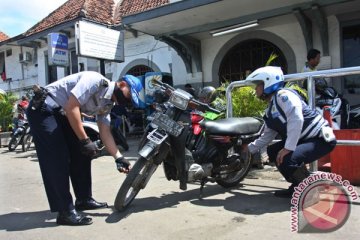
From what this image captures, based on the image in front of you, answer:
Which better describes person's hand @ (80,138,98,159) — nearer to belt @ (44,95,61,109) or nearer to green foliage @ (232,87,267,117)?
belt @ (44,95,61,109)

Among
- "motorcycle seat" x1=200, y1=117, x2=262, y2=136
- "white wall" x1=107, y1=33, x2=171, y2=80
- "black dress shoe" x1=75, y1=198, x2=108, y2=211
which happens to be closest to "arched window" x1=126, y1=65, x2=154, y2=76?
"white wall" x1=107, y1=33, x2=171, y2=80

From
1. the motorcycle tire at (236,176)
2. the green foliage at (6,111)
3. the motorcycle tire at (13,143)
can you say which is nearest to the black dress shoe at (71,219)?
the motorcycle tire at (236,176)

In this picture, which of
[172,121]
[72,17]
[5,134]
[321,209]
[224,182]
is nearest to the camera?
[321,209]

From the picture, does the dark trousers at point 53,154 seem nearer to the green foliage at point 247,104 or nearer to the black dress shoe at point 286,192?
the black dress shoe at point 286,192

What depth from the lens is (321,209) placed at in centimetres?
394

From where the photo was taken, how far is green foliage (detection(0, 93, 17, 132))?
1446 cm

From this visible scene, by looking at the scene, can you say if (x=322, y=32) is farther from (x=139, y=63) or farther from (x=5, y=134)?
(x=5, y=134)

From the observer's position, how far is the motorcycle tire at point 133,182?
4055 millimetres

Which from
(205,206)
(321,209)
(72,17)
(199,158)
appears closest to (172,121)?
(199,158)

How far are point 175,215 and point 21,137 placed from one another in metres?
8.64

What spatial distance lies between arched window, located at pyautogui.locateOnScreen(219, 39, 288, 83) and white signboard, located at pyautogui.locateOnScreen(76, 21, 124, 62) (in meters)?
3.24

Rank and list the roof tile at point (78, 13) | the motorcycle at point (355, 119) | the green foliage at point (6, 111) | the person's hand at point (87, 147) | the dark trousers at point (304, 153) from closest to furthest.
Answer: the person's hand at point (87, 147) < the dark trousers at point (304, 153) < the motorcycle at point (355, 119) < the green foliage at point (6, 111) < the roof tile at point (78, 13)

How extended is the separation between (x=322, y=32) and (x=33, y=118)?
7.43 m

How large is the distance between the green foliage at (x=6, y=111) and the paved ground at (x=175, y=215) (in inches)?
374
